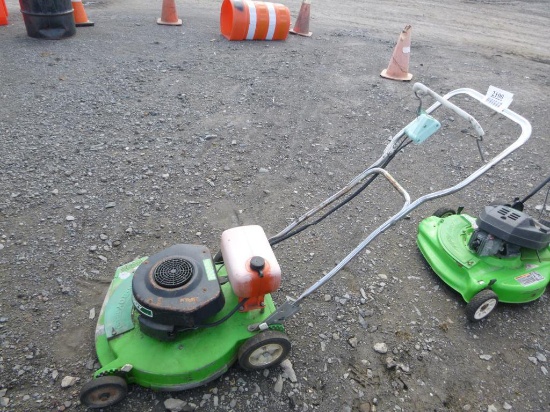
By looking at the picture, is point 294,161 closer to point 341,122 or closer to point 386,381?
point 341,122

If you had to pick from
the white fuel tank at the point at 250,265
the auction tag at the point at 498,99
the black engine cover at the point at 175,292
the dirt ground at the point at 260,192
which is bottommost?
the dirt ground at the point at 260,192

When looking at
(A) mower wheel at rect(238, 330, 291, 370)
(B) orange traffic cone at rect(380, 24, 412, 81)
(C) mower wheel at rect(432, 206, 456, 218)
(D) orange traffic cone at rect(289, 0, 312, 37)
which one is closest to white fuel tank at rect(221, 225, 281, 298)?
(A) mower wheel at rect(238, 330, 291, 370)

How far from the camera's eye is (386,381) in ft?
8.00

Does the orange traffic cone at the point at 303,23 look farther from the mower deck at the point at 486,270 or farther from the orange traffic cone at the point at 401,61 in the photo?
the mower deck at the point at 486,270

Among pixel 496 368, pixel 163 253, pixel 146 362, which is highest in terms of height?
pixel 163 253

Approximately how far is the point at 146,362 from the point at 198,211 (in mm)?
1596

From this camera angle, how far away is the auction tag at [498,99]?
2.50 m

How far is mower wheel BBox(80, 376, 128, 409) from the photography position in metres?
2.04

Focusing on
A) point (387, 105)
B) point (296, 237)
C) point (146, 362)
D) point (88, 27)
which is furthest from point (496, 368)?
point (88, 27)

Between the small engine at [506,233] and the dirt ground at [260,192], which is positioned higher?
the small engine at [506,233]

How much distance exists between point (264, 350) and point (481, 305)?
1.42 m

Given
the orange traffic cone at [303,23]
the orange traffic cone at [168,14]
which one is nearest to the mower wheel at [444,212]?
the orange traffic cone at [303,23]

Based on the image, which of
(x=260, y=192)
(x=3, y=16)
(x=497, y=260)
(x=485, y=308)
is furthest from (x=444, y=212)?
(x=3, y=16)

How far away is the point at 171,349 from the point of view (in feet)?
7.08
